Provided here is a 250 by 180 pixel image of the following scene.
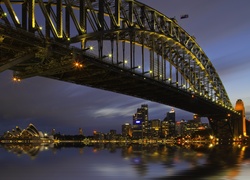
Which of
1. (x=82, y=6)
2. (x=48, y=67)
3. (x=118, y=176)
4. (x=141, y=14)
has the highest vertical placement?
(x=141, y=14)

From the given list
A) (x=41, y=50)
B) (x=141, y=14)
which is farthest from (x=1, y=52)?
(x=141, y=14)

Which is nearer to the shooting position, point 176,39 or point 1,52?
point 1,52

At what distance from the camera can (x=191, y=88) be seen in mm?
119125

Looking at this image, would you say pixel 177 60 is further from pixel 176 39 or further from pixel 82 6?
pixel 82 6

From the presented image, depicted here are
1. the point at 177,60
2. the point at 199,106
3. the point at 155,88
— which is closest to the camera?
the point at 155,88

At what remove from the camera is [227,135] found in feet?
594

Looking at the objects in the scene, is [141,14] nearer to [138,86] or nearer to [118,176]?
[138,86]

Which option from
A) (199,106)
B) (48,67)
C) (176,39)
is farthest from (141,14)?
(199,106)

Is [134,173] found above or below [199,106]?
below

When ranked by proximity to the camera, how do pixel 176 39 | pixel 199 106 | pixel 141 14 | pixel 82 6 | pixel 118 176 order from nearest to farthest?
pixel 118 176, pixel 82 6, pixel 141 14, pixel 176 39, pixel 199 106

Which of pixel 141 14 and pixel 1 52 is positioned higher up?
pixel 141 14

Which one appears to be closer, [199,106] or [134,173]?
[134,173]

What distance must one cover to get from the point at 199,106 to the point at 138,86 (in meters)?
58.4

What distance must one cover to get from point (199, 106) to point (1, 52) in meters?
95.2
